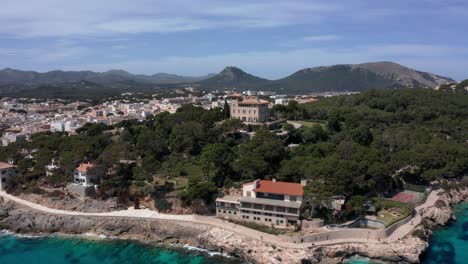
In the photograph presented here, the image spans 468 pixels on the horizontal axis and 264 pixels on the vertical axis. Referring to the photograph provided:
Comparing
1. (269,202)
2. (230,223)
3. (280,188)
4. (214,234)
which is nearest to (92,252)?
(214,234)

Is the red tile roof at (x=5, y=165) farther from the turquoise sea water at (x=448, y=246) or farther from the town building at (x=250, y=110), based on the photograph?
the turquoise sea water at (x=448, y=246)

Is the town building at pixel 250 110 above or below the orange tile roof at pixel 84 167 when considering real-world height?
above

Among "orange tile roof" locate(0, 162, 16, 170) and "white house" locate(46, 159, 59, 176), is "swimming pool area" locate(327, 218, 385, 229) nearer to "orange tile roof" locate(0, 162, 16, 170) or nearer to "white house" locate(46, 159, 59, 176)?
"white house" locate(46, 159, 59, 176)

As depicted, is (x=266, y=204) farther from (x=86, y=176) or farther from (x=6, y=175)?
(x=6, y=175)

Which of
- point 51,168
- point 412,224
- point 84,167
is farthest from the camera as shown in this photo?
point 51,168

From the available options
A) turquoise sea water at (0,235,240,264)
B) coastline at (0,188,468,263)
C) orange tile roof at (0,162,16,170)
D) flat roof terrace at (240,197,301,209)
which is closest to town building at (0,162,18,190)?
orange tile roof at (0,162,16,170)

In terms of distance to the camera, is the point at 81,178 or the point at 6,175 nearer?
the point at 81,178

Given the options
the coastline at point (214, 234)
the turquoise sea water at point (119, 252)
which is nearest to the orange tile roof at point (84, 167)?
the coastline at point (214, 234)
